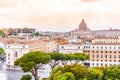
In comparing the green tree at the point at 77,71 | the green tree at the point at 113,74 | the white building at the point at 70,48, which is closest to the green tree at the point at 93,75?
the green tree at the point at 77,71

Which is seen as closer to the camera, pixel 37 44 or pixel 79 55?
pixel 79 55

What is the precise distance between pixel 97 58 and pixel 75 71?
23869mm

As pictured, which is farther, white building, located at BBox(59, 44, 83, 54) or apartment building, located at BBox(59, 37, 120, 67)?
white building, located at BBox(59, 44, 83, 54)

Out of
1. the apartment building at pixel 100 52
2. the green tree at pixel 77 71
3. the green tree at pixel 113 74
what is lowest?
the apartment building at pixel 100 52

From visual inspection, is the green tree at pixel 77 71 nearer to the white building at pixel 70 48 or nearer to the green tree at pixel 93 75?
the green tree at pixel 93 75

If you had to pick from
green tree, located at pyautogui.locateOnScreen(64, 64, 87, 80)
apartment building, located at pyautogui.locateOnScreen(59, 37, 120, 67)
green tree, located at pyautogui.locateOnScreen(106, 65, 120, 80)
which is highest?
green tree, located at pyautogui.locateOnScreen(64, 64, 87, 80)

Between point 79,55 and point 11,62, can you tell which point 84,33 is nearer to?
point 11,62

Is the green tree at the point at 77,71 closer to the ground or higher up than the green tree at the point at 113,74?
higher up

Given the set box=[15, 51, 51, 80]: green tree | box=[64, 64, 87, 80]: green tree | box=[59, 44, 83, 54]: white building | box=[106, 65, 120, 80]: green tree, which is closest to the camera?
box=[64, 64, 87, 80]: green tree

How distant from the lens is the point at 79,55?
37656mm

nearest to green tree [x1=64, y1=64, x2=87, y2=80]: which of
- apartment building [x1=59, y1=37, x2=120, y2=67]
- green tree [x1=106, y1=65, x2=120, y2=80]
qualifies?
green tree [x1=106, y1=65, x2=120, y2=80]

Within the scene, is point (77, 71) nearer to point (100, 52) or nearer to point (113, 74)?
point (113, 74)

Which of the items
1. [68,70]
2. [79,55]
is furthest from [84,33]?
[68,70]

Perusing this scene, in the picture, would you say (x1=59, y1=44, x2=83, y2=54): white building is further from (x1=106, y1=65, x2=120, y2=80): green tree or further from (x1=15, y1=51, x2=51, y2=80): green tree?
(x1=106, y1=65, x2=120, y2=80): green tree
